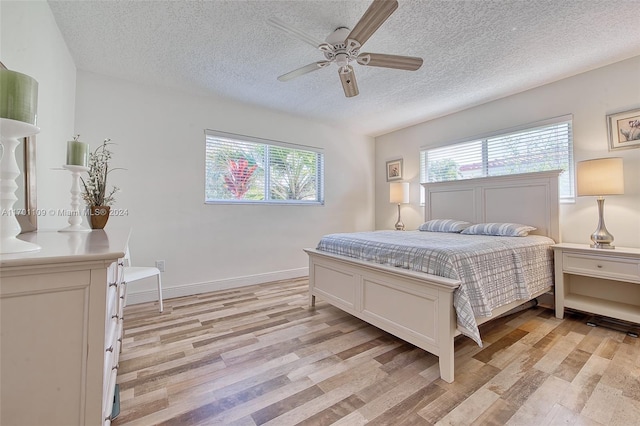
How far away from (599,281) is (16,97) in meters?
4.20

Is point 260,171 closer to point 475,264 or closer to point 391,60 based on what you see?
point 391,60

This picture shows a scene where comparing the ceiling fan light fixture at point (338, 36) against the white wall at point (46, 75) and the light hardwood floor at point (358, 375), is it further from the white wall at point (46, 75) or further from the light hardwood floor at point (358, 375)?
the light hardwood floor at point (358, 375)

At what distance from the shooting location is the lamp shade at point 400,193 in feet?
14.0

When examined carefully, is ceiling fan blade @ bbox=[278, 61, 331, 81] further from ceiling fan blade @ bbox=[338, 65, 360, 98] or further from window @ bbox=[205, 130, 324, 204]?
window @ bbox=[205, 130, 324, 204]

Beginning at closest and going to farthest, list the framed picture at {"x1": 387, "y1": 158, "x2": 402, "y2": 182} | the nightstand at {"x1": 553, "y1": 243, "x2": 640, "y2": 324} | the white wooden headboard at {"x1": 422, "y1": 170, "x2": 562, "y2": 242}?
the nightstand at {"x1": 553, "y1": 243, "x2": 640, "y2": 324} → the white wooden headboard at {"x1": 422, "y1": 170, "x2": 562, "y2": 242} → the framed picture at {"x1": 387, "y1": 158, "x2": 402, "y2": 182}

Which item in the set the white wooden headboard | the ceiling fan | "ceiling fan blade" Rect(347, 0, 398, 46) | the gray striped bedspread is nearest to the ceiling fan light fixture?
the ceiling fan

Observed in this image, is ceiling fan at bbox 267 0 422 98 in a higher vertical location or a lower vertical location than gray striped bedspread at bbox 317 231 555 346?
higher

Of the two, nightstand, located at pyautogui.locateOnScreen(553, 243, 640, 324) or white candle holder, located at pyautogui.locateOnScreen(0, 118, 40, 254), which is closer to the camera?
white candle holder, located at pyautogui.locateOnScreen(0, 118, 40, 254)

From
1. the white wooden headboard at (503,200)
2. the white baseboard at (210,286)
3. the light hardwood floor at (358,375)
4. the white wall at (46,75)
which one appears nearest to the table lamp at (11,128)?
the white wall at (46,75)

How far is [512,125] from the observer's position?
323cm

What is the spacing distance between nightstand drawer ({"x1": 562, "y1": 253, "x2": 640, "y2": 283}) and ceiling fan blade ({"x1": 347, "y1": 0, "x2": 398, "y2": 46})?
2620 mm

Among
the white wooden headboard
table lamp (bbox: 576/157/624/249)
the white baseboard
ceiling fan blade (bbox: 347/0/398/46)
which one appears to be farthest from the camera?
the white baseboard

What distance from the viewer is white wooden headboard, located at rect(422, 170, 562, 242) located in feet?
9.14

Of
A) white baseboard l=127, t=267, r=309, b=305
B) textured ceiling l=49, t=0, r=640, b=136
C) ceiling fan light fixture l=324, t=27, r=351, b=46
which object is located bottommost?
white baseboard l=127, t=267, r=309, b=305
